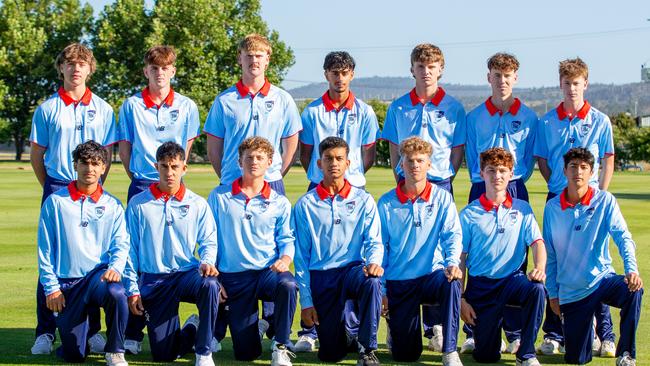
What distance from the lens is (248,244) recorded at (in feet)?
26.6

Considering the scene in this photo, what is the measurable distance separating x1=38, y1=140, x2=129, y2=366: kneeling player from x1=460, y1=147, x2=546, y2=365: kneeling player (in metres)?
2.68

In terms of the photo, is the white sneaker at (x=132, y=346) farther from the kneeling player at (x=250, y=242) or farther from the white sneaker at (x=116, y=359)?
the kneeling player at (x=250, y=242)

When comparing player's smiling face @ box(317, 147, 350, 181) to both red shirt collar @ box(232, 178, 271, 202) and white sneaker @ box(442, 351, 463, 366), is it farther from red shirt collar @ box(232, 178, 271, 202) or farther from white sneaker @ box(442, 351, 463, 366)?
white sneaker @ box(442, 351, 463, 366)

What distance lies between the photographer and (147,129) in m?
8.79

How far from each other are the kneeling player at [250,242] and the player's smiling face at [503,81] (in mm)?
2068

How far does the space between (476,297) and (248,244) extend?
5.98 ft

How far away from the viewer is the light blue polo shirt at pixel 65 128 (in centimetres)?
859

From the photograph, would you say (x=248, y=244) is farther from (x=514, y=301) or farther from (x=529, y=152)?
(x=529, y=152)

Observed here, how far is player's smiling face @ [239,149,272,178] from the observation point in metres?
8.08

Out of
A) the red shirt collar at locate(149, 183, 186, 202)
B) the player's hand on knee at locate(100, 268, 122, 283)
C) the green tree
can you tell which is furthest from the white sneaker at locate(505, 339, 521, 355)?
the green tree

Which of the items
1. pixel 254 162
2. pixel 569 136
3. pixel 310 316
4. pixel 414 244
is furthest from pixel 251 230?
pixel 569 136

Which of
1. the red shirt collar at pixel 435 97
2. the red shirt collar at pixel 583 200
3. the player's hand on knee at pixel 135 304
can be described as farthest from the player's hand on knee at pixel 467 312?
the player's hand on knee at pixel 135 304

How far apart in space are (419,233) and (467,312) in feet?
2.34

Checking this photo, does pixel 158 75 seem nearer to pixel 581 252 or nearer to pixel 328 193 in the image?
pixel 328 193
